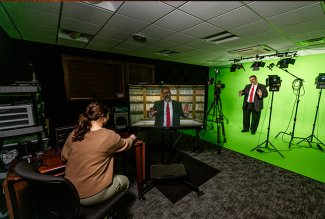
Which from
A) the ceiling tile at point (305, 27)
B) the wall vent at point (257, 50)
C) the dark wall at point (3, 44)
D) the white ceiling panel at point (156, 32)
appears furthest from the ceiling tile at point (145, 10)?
the wall vent at point (257, 50)

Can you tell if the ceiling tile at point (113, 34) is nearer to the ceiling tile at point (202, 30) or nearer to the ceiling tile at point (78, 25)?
the ceiling tile at point (78, 25)

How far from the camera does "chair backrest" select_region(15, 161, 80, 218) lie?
1.04 m

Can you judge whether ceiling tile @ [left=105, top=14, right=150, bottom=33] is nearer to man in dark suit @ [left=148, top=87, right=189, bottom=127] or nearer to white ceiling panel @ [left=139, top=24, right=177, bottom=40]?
white ceiling panel @ [left=139, top=24, right=177, bottom=40]

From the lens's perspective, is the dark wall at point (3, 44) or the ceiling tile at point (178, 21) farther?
the dark wall at point (3, 44)

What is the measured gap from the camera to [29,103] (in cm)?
195

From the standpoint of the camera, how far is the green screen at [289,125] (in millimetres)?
3490

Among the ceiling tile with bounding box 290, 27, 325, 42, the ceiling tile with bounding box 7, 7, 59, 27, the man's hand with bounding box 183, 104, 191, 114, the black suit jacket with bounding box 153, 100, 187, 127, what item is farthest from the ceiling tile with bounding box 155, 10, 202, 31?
the ceiling tile with bounding box 290, 27, 325, 42

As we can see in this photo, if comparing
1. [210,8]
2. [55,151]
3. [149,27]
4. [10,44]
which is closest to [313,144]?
[210,8]

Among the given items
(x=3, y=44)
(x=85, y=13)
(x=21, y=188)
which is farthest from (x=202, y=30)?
(x=3, y=44)

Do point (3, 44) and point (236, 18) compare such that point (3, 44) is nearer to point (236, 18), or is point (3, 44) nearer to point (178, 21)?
point (178, 21)

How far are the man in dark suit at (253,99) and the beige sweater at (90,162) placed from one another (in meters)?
4.88

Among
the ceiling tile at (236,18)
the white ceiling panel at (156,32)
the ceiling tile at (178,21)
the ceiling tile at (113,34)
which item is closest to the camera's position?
the ceiling tile at (236,18)

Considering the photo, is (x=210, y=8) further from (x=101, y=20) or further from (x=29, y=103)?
(x=29, y=103)

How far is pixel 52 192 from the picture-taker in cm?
113
